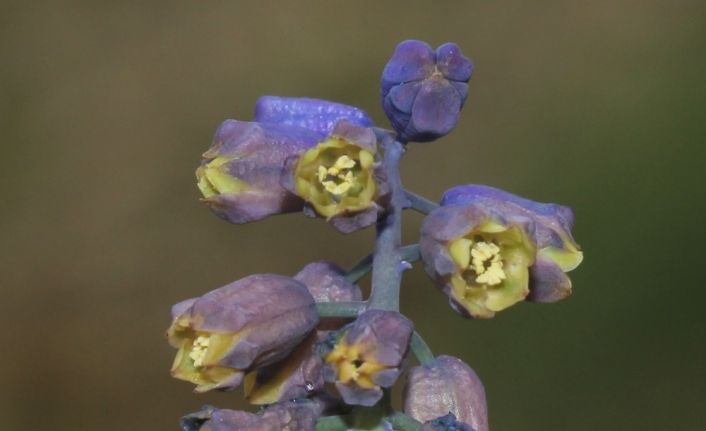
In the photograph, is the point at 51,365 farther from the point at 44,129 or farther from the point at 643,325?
the point at 643,325

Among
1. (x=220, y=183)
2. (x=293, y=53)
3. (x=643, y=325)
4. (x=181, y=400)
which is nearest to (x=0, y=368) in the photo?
(x=181, y=400)

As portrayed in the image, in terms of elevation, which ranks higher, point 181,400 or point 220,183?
point 220,183

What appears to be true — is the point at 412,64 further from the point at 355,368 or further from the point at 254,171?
the point at 355,368

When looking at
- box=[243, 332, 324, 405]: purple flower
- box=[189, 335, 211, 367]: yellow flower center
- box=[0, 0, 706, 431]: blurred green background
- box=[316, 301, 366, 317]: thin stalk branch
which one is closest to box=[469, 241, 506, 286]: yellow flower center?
box=[316, 301, 366, 317]: thin stalk branch

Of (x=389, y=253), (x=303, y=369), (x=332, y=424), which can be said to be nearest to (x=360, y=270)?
(x=389, y=253)

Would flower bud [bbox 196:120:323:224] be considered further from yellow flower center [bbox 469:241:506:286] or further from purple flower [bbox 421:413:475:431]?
purple flower [bbox 421:413:475:431]

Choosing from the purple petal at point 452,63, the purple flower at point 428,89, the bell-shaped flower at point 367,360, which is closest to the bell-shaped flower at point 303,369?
the bell-shaped flower at point 367,360

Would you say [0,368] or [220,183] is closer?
[220,183]
